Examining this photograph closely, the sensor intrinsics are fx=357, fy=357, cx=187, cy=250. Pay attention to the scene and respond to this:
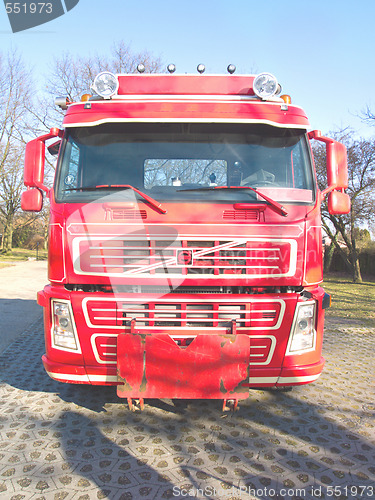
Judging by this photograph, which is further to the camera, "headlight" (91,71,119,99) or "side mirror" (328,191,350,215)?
"side mirror" (328,191,350,215)

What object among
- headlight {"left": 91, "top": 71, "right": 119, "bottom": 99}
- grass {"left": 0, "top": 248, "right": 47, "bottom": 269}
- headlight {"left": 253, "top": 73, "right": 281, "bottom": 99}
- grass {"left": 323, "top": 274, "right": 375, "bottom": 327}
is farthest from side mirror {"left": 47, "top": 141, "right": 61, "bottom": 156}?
grass {"left": 0, "top": 248, "right": 47, "bottom": 269}

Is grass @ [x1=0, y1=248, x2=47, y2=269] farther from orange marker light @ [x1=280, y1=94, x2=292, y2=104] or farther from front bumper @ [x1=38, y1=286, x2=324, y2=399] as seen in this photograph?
orange marker light @ [x1=280, y1=94, x2=292, y2=104]

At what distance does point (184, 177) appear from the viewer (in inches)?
128

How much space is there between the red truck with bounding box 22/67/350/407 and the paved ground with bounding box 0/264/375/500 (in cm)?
41

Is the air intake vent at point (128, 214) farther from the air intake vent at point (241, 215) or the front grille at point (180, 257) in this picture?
the air intake vent at point (241, 215)

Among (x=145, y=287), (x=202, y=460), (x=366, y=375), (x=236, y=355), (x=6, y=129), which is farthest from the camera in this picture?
(x=6, y=129)

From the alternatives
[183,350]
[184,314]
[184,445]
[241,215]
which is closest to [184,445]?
[184,445]

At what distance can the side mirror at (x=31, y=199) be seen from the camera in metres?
3.34

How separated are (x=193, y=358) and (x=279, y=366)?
0.74 metres

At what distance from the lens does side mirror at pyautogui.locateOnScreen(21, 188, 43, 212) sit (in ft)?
11.0

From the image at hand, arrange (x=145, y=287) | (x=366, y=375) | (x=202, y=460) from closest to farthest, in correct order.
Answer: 1. (x=202, y=460)
2. (x=145, y=287)
3. (x=366, y=375)

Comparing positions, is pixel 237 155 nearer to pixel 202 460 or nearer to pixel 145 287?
pixel 145 287

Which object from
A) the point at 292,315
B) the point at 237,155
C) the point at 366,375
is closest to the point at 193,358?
the point at 292,315

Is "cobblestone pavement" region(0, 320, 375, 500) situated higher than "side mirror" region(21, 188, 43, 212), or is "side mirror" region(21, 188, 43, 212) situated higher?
"side mirror" region(21, 188, 43, 212)
